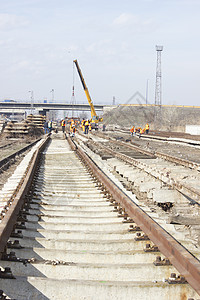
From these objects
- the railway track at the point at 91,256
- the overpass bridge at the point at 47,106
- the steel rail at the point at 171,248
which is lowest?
the railway track at the point at 91,256

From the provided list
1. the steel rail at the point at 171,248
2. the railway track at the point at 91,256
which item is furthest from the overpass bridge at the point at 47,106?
the steel rail at the point at 171,248

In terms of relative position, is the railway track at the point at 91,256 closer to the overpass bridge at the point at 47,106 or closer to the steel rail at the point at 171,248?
the steel rail at the point at 171,248

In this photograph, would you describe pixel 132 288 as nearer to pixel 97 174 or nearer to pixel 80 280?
pixel 80 280

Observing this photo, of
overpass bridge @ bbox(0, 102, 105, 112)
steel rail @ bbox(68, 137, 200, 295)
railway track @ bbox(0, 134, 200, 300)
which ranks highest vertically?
overpass bridge @ bbox(0, 102, 105, 112)

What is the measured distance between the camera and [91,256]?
3973 mm

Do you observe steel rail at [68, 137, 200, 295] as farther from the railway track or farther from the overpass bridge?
the overpass bridge

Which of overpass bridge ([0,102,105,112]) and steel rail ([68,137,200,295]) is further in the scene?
overpass bridge ([0,102,105,112])

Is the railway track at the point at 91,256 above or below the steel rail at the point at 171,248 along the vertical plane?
below

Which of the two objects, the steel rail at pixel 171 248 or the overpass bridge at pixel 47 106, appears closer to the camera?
the steel rail at pixel 171 248

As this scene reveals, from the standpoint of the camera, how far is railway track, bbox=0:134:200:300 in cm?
323

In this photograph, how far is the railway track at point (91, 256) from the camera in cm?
323

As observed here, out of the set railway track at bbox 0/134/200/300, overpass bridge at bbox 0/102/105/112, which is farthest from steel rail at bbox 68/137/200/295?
overpass bridge at bbox 0/102/105/112

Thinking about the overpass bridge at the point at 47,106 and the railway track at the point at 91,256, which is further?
the overpass bridge at the point at 47,106

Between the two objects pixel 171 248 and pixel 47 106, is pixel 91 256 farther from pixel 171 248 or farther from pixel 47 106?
pixel 47 106
